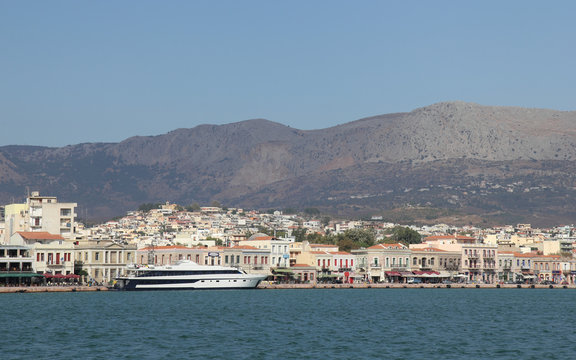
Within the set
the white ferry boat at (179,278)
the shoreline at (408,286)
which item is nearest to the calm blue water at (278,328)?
the white ferry boat at (179,278)

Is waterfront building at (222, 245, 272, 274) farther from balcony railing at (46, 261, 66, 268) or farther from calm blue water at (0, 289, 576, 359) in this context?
calm blue water at (0, 289, 576, 359)

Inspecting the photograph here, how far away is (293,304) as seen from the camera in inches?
3947

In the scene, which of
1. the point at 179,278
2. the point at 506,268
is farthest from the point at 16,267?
the point at 506,268

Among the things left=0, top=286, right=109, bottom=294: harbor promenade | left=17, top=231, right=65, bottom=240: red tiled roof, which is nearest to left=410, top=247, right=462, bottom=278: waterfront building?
left=17, top=231, right=65, bottom=240: red tiled roof

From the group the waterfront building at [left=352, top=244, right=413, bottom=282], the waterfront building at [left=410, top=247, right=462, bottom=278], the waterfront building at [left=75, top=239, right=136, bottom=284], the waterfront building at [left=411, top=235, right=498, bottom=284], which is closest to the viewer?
the waterfront building at [left=75, top=239, right=136, bottom=284]

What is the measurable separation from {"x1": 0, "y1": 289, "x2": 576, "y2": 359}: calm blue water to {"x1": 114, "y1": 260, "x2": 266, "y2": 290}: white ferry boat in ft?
33.1

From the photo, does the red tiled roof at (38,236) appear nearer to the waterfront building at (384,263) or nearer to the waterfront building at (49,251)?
the waterfront building at (49,251)

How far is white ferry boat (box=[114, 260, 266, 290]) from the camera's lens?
12181 centimetres

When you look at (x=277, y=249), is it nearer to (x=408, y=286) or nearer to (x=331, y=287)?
(x=331, y=287)

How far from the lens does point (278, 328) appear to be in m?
72.4

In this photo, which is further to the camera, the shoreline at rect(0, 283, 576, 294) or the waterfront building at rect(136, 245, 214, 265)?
the waterfront building at rect(136, 245, 214, 265)

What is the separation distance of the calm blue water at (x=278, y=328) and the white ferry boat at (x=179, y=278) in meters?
10.1

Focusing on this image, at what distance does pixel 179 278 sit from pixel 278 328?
52.2m

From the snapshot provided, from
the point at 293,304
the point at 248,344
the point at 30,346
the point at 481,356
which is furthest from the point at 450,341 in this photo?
the point at 293,304
